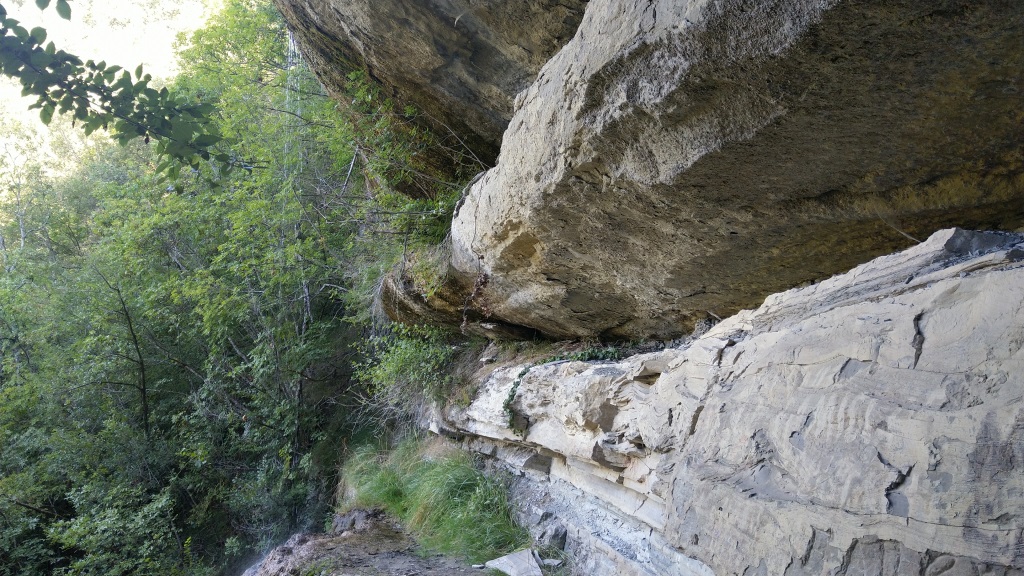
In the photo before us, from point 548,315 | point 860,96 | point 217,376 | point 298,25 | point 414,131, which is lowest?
point 217,376

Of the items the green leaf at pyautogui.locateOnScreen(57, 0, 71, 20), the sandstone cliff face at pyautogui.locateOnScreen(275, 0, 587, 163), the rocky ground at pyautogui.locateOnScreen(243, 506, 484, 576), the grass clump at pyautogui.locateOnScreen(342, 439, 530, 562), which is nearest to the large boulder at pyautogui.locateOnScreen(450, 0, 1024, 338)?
the sandstone cliff face at pyautogui.locateOnScreen(275, 0, 587, 163)

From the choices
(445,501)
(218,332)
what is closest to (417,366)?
(445,501)

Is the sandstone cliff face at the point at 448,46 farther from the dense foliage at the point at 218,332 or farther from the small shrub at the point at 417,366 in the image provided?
the small shrub at the point at 417,366

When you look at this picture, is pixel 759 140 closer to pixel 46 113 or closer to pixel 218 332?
pixel 46 113

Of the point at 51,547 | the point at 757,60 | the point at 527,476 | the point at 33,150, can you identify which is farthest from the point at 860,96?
the point at 33,150

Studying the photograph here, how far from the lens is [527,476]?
4.65 metres

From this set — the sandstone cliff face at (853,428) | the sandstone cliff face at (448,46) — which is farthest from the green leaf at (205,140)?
the sandstone cliff face at (448,46)

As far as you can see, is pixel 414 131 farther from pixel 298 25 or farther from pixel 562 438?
pixel 562 438

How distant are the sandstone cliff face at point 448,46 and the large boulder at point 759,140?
1.03 m

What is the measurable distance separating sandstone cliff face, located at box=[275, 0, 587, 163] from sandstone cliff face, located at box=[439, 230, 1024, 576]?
2.47m

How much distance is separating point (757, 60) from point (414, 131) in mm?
3987

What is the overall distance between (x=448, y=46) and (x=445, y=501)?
3.55 m

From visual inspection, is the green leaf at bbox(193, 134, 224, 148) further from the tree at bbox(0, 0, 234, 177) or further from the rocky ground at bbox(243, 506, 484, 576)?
the rocky ground at bbox(243, 506, 484, 576)

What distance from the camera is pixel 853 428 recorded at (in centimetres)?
178
